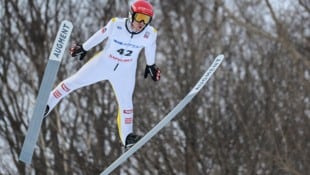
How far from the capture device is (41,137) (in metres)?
16.9

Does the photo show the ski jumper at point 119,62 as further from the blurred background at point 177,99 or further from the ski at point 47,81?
the blurred background at point 177,99

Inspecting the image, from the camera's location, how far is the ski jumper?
20.0ft

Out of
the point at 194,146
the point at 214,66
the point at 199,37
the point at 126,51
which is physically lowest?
the point at 194,146

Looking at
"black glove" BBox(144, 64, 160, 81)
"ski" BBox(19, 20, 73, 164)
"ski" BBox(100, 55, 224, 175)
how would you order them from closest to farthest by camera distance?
"ski" BBox(19, 20, 73, 164) < "black glove" BBox(144, 64, 160, 81) < "ski" BBox(100, 55, 224, 175)

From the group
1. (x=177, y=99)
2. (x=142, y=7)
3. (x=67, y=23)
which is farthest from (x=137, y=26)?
(x=177, y=99)

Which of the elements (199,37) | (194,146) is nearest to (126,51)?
(194,146)

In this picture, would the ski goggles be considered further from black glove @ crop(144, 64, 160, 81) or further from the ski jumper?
black glove @ crop(144, 64, 160, 81)

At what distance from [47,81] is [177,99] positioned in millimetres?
10686

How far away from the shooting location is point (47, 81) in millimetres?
6160

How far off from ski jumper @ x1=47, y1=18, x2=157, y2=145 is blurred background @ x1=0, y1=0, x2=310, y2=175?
28.2ft

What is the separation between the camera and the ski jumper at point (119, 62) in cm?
609

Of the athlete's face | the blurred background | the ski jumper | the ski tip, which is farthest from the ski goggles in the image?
the blurred background

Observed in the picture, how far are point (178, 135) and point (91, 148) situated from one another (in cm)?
195

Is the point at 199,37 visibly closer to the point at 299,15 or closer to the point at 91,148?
the point at 299,15
